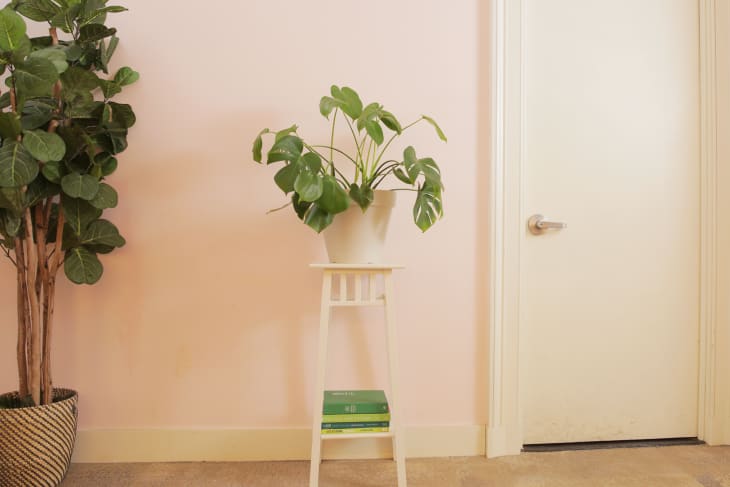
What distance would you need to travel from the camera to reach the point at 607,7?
190 centimetres

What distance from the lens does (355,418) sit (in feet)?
4.80

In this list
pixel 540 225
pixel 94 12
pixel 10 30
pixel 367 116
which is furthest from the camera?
pixel 540 225

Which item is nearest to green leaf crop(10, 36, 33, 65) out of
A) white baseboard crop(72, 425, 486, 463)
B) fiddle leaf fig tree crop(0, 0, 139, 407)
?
fiddle leaf fig tree crop(0, 0, 139, 407)

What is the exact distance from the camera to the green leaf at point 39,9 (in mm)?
1390

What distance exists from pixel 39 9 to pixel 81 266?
816mm

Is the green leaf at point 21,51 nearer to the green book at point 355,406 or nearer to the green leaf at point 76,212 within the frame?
the green leaf at point 76,212

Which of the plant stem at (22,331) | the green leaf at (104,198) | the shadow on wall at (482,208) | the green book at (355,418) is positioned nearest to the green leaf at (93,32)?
the green leaf at (104,198)

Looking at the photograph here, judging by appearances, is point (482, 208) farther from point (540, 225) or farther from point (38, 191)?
point (38, 191)

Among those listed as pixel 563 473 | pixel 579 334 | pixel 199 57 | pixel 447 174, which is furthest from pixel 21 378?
pixel 579 334

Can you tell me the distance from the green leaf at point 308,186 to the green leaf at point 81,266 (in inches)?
31.7

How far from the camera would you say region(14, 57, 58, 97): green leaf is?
4.09ft

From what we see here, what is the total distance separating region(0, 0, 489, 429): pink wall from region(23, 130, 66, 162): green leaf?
39cm

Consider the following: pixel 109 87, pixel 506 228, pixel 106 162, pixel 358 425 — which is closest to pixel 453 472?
pixel 358 425

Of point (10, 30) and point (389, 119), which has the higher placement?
point (10, 30)
